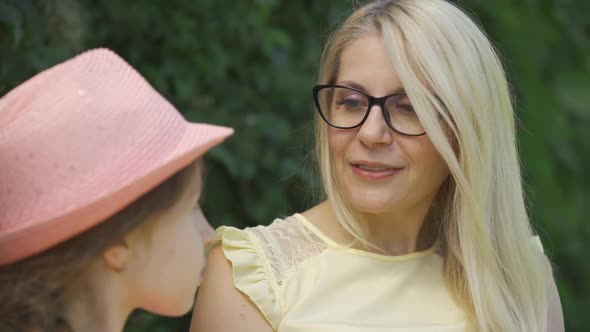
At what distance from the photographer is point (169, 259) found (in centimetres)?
163

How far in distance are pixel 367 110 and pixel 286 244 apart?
420 mm

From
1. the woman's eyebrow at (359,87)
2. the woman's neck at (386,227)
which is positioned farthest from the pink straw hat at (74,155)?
the woman's neck at (386,227)

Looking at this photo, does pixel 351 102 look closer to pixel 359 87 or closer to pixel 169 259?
pixel 359 87

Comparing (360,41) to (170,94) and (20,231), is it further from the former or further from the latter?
(20,231)

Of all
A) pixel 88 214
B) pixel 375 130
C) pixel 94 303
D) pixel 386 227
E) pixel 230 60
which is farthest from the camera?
pixel 230 60

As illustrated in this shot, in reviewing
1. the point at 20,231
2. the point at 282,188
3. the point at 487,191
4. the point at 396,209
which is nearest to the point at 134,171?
the point at 20,231

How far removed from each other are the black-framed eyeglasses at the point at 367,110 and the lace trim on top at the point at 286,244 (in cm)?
31

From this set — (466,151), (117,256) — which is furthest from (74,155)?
(466,151)

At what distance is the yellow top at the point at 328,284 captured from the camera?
2.26m

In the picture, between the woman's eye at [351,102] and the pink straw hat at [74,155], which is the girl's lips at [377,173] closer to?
the woman's eye at [351,102]

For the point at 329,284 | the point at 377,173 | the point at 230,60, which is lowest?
the point at 329,284

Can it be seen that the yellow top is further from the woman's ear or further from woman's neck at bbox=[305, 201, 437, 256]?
the woman's ear

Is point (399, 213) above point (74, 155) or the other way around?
the other way around

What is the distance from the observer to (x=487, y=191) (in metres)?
2.50
